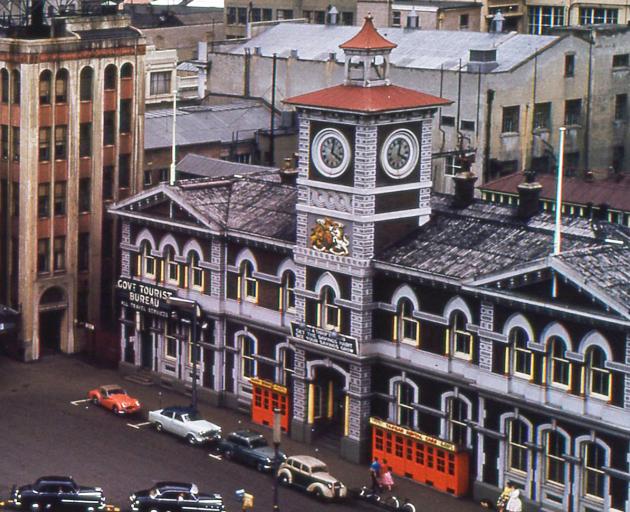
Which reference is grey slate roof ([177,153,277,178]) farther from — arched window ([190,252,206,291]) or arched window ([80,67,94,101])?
arched window ([190,252,206,291])

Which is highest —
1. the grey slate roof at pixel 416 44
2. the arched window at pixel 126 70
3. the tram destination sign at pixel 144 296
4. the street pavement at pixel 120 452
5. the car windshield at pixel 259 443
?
the grey slate roof at pixel 416 44

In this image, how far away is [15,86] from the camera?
105688mm

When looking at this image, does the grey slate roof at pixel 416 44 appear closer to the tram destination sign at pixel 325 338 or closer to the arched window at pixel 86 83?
the arched window at pixel 86 83

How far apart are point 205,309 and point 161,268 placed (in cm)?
470

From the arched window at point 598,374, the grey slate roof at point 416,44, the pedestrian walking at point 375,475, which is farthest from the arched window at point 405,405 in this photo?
the grey slate roof at point 416,44

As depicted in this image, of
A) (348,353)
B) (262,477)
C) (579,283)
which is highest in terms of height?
(579,283)

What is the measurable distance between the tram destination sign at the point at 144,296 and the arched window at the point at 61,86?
1248cm

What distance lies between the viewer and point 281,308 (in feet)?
304

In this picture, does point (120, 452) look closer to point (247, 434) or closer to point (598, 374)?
point (247, 434)

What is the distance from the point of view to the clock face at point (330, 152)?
8688 centimetres

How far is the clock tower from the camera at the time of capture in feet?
283

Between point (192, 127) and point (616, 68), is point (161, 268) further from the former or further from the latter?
point (616, 68)

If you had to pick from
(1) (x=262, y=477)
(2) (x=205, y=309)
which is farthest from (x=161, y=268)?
(1) (x=262, y=477)

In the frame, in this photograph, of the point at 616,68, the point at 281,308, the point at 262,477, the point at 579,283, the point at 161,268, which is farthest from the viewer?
the point at 616,68
